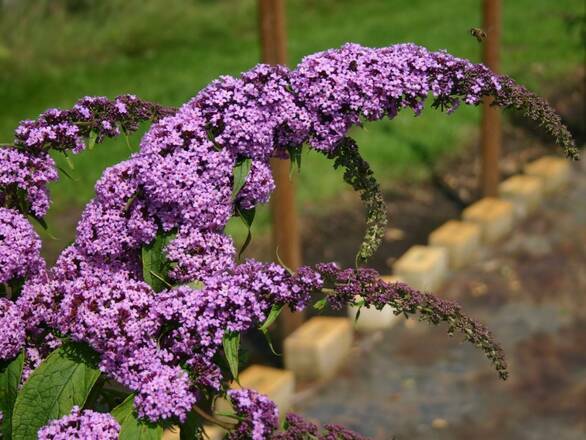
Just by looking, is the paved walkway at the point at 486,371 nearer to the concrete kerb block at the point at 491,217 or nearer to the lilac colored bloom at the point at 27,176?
the concrete kerb block at the point at 491,217

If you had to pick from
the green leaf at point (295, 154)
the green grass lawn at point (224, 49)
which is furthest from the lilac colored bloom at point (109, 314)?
the green grass lawn at point (224, 49)

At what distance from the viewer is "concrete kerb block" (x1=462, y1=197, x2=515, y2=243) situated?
643 centimetres

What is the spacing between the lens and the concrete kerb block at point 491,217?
21.1 ft

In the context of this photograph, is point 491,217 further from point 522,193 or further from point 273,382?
point 273,382

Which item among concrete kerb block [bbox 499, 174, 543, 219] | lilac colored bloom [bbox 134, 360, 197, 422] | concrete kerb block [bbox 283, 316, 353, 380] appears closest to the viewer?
lilac colored bloom [bbox 134, 360, 197, 422]

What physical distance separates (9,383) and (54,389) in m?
0.15

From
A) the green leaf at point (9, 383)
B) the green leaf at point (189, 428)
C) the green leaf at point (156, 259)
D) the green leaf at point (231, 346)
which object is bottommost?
the green leaf at point (189, 428)

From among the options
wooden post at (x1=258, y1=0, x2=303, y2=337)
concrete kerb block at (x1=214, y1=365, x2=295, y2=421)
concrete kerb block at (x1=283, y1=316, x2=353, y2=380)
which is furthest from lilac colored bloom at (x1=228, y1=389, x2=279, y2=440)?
concrete kerb block at (x1=283, y1=316, x2=353, y2=380)

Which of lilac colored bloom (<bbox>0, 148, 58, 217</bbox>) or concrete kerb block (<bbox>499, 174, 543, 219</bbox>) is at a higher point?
concrete kerb block (<bbox>499, 174, 543, 219</bbox>)

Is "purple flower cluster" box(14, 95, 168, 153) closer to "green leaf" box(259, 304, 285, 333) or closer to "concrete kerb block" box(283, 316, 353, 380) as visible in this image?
"green leaf" box(259, 304, 285, 333)

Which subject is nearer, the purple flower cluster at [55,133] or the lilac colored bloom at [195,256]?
the lilac colored bloom at [195,256]

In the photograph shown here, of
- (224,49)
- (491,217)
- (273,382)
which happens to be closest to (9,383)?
(273,382)

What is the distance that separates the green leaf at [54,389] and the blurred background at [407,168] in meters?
1.54

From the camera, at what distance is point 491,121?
6594 millimetres
